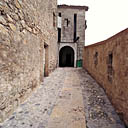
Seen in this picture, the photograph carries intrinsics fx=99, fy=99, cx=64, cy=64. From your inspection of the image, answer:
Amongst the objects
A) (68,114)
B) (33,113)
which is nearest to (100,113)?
(68,114)

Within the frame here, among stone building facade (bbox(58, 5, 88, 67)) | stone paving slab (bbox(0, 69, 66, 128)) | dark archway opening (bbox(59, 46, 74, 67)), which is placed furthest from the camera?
dark archway opening (bbox(59, 46, 74, 67))

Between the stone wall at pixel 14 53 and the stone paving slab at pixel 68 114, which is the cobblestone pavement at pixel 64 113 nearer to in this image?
the stone paving slab at pixel 68 114

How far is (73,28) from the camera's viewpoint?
13.1m

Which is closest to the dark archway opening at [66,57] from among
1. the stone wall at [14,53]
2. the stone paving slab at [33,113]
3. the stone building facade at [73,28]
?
the stone building facade at [73,28]

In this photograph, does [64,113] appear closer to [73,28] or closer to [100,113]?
[100,113]

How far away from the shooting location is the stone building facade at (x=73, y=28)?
41.3ft

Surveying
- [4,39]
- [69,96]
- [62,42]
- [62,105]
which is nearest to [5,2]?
[4,39]

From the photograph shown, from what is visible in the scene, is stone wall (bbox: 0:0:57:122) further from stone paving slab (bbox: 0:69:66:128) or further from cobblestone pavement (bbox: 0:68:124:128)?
cobblestone pavement (bbox: 0:68:124:128)

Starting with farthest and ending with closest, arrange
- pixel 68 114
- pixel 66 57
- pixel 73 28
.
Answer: pixel 66 57 → pixel 73 28 → pixel 68 114

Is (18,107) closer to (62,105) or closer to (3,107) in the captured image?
(3,107)

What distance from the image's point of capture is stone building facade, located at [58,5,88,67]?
12578 millimetres

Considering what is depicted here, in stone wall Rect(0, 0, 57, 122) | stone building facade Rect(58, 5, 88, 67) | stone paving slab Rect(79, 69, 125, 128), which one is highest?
stone building facade Rect(58, 5, 88, 67)

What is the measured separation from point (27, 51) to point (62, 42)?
32.3 feet

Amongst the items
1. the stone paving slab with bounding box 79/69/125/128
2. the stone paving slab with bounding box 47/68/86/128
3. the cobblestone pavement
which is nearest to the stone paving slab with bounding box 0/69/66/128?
the cobblestone pavement
